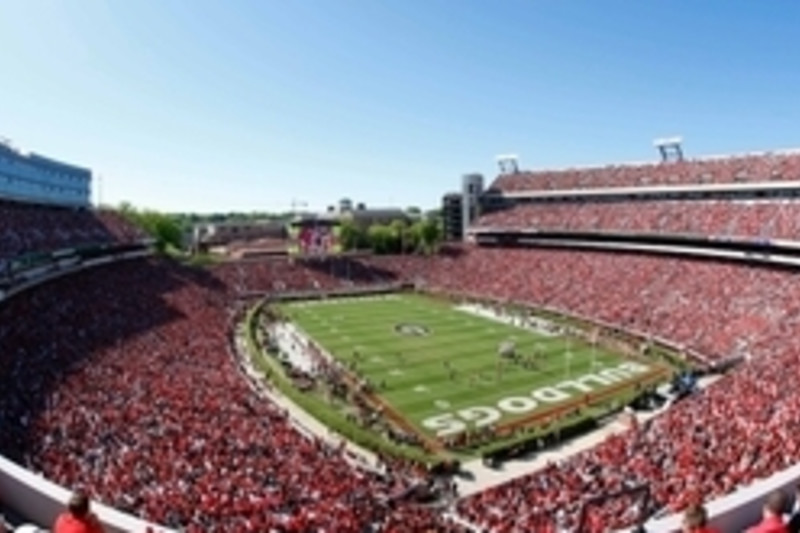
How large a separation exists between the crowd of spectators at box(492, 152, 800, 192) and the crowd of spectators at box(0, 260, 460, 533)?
147 feet

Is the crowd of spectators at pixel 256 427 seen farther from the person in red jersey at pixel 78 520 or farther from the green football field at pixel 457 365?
the person in red jersey at pixel 78 520

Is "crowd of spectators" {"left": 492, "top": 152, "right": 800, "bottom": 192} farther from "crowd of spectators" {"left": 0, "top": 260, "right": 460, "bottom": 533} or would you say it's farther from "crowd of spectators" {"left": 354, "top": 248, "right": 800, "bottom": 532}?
"crowd of spectators" {"left": 0, "top": 260, "right": 460, "bottom": 533}

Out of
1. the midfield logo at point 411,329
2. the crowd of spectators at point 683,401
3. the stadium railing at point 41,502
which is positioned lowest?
the midfield logo at point 411,329

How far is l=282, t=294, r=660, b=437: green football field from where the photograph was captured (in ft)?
123

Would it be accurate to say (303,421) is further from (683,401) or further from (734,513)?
(734,513)

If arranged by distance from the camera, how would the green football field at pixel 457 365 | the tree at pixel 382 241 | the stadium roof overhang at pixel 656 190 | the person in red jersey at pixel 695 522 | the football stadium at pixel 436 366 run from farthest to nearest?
the tree at pixel 382 241
the stadium roof overhang at pixel 656 190
the green football field at pixel 457 365
the football stadium at pixel 436 366
the person in red jersey at pixel 695 522

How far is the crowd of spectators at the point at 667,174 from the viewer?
59375 mm

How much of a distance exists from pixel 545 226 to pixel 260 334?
35.8 metres

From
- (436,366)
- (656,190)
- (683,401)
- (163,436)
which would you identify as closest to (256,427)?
(163,436)

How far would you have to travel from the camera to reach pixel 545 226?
254 ft

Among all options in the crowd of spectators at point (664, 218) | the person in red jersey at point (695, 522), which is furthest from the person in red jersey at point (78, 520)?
the crowd of spectators at point (664, 218)

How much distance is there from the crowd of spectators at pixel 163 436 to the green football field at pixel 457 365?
8548 millimetres

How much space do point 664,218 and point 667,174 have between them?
7.18 metres

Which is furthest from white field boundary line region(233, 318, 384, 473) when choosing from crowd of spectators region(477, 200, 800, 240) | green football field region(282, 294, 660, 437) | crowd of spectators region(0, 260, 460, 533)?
crowd of spectators region(477, 200, 800, 240)
